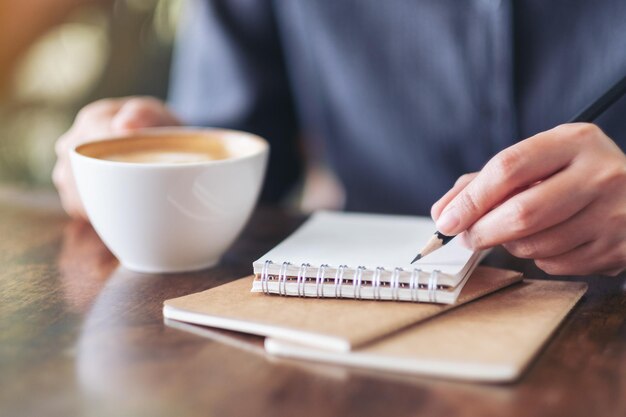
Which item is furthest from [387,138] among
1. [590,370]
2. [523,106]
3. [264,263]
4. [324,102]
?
[590,370]

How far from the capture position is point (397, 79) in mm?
1303

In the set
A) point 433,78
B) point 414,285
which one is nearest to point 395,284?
point 414,285

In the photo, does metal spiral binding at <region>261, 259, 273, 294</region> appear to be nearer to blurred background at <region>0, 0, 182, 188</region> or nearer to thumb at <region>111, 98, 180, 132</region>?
thumb at <region>111, 98, 180, 132</region>

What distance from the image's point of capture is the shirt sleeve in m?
1.45

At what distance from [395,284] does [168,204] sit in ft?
0.82

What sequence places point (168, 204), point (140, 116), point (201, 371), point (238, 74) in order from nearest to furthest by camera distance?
point (201, 371), point (168, 204), point (140, 116), point (238, 74)

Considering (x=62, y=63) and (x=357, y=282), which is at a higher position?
(x=357, y=282)

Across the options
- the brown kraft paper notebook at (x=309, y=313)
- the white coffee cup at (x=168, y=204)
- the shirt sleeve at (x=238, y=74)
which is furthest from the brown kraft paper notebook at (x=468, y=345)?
the shirt sleeve at (x=238, y=74)

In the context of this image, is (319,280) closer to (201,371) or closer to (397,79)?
(201,371)

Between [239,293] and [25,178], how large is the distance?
7.29 feet

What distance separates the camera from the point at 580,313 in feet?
2.21

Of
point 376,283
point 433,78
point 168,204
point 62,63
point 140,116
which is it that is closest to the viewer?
point 376,283

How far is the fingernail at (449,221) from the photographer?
0.70 m

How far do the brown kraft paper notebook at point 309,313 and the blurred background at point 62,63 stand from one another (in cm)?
213
